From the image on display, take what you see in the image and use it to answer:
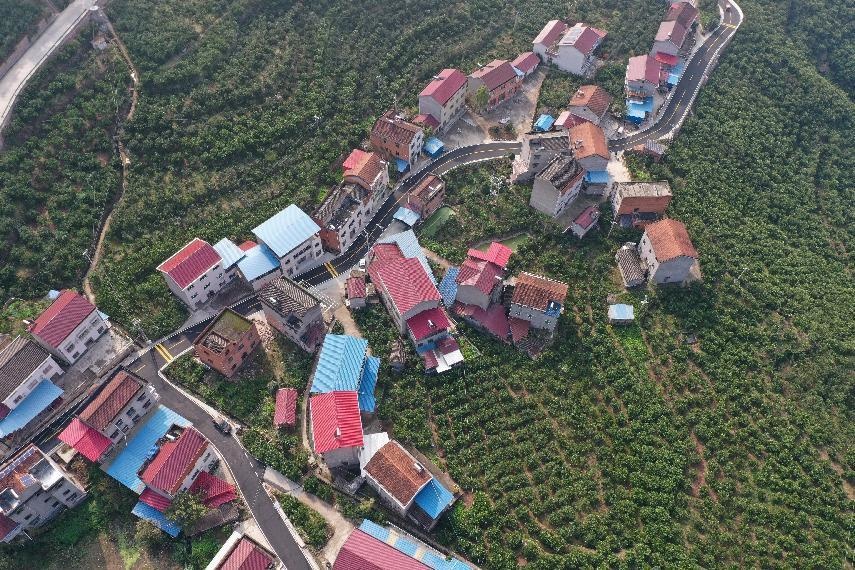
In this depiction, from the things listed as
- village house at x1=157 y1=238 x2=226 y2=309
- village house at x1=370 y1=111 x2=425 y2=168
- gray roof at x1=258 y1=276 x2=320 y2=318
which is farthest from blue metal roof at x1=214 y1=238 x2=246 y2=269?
village house at x1=370 y1=111 x2=425 y2=168

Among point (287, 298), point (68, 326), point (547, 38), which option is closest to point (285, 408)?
point (287, 298)

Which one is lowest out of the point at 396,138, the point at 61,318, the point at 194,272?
the point at 396,138

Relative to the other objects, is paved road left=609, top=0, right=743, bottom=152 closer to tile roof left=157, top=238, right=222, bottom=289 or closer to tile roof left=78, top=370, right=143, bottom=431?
tile roof left=157, top=238, right=222, bottom=289

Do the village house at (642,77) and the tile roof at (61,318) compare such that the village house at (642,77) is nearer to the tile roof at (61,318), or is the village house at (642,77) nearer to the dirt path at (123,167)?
the dirt path at (123,167)

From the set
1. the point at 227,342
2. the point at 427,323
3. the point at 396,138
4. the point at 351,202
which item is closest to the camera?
the point at 227,342

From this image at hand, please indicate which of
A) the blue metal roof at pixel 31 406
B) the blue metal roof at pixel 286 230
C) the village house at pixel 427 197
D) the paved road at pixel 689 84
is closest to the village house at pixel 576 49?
the paved road at pixel 689 84

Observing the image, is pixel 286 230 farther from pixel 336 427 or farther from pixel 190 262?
pixel 336 427

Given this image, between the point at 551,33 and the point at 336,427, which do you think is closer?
the point at 336,427
